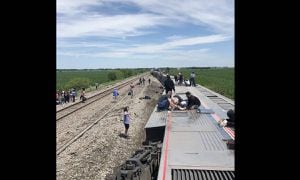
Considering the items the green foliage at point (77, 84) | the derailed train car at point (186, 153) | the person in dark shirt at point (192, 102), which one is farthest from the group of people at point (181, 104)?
the green foliage at point (77, 84)

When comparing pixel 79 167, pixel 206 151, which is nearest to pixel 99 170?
pixel 79 167

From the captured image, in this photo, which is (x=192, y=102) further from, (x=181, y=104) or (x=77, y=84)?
(x=77, y=84)

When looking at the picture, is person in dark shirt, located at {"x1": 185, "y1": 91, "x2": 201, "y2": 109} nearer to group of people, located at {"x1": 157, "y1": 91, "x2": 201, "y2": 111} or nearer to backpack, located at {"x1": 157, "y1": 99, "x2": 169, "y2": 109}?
group of people, located at {"x1": 157, "y1": 91, "x2": 201, "y2": 111}

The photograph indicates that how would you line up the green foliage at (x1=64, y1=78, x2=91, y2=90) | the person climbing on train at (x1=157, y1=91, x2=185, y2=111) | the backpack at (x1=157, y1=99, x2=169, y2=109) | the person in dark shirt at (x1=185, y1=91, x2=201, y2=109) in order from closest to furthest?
the person in dark shirt at (x1=185, y1=91, x2=201, y2=109), the person climbing on train at (x1=157, y1=91, x2=185, y2=111), the backpack at (x1=157, y1=99, x2=169, y2=109), the green foliage at (x1=64, y1=78, x2=91, y2=90)

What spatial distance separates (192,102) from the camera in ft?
54.9

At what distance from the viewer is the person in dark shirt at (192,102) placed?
16619mm

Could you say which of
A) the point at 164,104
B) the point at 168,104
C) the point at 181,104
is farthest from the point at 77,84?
the point at 181,104

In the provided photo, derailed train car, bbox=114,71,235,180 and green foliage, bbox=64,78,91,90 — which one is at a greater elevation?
green foliage, bbox=64,78,91,90

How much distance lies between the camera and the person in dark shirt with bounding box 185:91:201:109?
16.6 m

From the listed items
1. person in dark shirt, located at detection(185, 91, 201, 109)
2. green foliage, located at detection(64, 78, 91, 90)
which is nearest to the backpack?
person in dark shirt, located at detection(185, 91, 201, 109)

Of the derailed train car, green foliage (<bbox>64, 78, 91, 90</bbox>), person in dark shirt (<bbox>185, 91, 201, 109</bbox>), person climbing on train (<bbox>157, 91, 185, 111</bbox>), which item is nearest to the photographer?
the derailed train car
